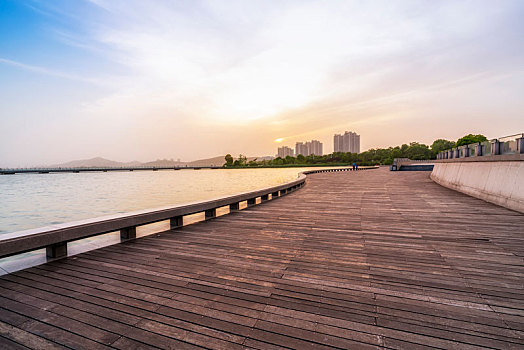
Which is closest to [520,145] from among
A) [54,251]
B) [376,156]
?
[54,251]

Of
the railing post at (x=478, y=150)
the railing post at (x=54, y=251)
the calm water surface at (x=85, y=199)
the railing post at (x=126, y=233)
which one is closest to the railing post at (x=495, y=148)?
the railing post at (x=478, y=150)

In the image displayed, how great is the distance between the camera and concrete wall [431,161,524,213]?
6.72 meters

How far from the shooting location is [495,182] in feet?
26.6

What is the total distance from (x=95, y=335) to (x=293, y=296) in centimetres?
171

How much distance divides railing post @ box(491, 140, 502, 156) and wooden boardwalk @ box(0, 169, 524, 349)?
5785 mm

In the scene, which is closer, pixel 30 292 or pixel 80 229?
pixel 30 292

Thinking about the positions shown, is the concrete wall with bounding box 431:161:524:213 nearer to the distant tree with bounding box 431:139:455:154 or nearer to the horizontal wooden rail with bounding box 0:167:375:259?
the horizontal wooden rail with bounding box 0:167:375:259

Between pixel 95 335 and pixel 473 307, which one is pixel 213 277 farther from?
pixel 473 307

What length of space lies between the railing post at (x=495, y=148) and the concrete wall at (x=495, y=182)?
47 centimetres

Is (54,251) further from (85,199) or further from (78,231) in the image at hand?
(85,199)

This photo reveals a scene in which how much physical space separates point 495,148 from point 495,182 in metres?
1.66

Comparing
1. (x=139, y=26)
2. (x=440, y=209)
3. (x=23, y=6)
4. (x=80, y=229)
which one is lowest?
(x=440, y=209)

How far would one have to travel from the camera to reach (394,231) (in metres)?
4.94

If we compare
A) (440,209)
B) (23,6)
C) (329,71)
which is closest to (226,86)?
(329,71)
